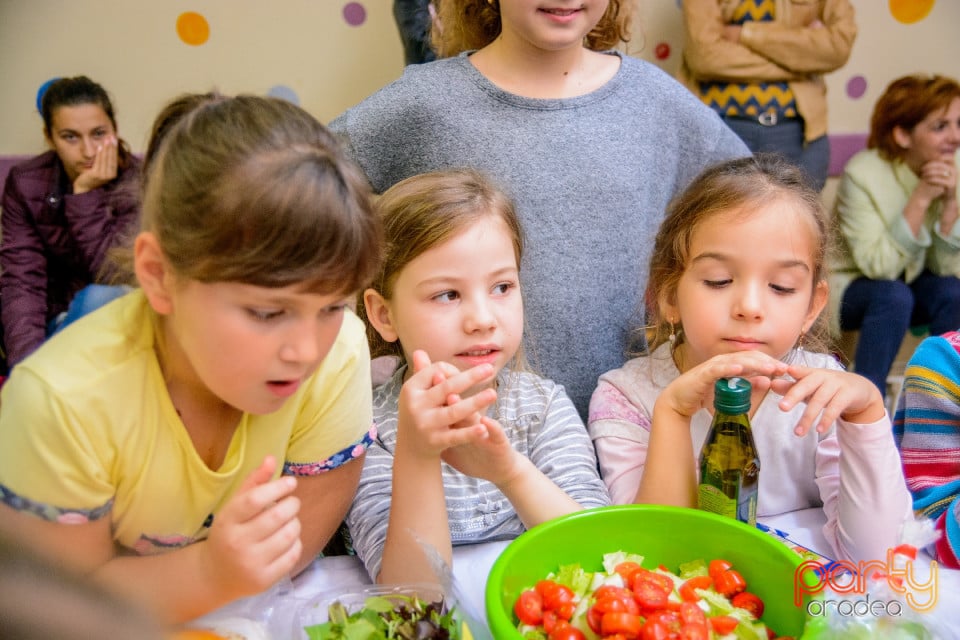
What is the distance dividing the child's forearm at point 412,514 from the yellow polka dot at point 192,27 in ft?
7.38

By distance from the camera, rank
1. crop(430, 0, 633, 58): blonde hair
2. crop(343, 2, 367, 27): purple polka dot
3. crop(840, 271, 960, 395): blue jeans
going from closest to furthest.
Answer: crop(430, 0, 633, 58): blonde hair, crop(840, 271, 960, 395): blue jeans, crop(343, 2, 367, 27): purple polka dot

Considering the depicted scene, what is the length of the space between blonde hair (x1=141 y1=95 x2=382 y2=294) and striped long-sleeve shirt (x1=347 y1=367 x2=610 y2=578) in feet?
1.25

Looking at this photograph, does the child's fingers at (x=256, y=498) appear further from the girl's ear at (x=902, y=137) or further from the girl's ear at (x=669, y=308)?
the girl's ear at (x=902, y=137)

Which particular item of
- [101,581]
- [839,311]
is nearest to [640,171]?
[101,581]

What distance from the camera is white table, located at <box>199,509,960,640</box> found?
67cm

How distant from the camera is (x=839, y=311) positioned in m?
2.67

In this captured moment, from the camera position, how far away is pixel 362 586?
739 mm

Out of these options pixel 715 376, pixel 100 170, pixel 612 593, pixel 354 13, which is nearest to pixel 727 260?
pixel 715 376

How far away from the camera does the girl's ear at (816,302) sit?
3.62 feet

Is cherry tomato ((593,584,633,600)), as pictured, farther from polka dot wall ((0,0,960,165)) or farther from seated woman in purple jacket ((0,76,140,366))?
polka dot wall ((0,0,960,165))

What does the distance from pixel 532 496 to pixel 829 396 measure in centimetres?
36

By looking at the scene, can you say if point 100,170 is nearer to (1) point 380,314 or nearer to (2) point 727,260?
(1) point 380,314

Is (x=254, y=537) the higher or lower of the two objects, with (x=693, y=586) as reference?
higher

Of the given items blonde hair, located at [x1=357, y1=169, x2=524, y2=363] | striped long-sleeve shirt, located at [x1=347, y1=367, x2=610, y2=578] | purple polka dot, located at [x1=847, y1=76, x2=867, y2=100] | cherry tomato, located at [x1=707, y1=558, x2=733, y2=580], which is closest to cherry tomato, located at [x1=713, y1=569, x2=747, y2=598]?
cherry tomato, located at [x1=707, y1=558, x2=733, y2=580]
